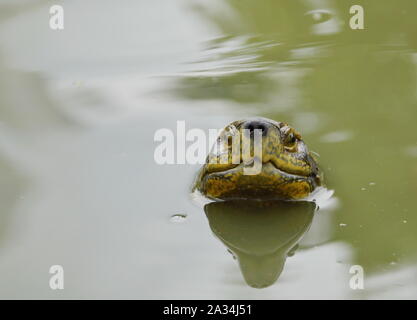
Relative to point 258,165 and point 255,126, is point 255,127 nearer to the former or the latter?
point 255,126

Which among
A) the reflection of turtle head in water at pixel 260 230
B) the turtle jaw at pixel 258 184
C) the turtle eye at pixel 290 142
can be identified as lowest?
the reflection of turtle head in water at pixel 260 230

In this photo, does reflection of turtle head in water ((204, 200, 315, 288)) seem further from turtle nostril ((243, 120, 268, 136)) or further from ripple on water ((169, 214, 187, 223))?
turtle nostril ((243, 120, 268, 136))

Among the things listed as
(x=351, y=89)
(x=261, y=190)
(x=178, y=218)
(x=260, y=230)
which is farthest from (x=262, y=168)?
(x=351, y=89)

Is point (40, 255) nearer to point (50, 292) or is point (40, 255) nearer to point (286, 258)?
point (50, 292)

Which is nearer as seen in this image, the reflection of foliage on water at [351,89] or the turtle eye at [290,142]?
the reflection of foliage on water at [351,89]

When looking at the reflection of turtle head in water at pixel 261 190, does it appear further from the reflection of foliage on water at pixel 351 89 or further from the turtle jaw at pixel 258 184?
the reflection of foliage on water at pixel 351 89

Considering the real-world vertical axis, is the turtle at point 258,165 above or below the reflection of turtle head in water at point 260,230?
above

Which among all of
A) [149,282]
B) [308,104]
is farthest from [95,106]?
[149,282]

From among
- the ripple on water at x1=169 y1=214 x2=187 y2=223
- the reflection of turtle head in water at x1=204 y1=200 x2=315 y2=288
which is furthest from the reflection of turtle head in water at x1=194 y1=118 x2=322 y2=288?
the ripple on water at x1=169 y1=214 x2=187 y2=223

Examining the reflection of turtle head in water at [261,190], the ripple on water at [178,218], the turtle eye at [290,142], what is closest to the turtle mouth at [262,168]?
the reflection of turtle head in water at [261,190]
